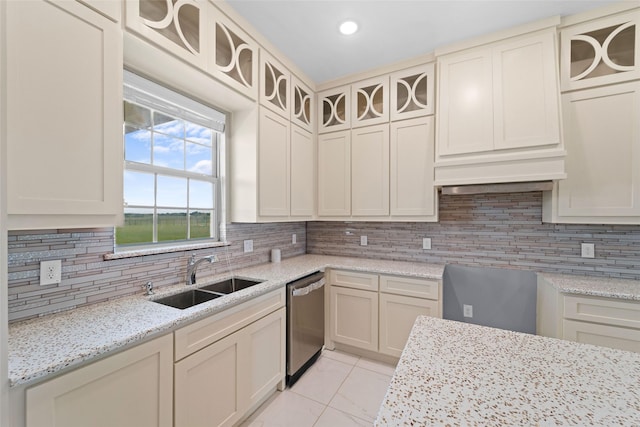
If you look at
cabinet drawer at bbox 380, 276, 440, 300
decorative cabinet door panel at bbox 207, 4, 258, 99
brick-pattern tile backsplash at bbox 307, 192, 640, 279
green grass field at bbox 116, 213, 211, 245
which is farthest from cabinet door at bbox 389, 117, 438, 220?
green grass field at bbox 116, 213, 211, 245

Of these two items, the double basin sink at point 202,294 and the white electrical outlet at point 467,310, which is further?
the white electrical outlet at point 467,310

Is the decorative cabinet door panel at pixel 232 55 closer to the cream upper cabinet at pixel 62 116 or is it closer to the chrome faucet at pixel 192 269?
the cream upper cabinet at pixel 62 116

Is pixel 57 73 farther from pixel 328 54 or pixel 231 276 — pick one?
pixel 328 54

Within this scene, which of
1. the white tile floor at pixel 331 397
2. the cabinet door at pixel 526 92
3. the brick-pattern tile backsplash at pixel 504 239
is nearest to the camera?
the white tile floor at pixel 331 397

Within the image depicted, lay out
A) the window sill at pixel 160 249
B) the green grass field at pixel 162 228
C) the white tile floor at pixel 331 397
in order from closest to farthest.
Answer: the window sill at pixel 160 249
the green grass field at pixel 162 228
the white tile floor at pixel 331 397

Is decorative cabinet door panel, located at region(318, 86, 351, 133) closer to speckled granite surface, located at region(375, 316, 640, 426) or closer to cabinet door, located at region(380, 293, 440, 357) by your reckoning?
cabinet door, located at region(380, 293, 440, 357)

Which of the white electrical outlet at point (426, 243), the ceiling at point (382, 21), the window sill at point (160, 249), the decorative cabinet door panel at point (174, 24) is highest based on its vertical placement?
the ceiling at point (382, 21)

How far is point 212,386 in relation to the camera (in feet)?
4.80

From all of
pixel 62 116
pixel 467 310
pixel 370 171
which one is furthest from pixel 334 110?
pixel 467 310

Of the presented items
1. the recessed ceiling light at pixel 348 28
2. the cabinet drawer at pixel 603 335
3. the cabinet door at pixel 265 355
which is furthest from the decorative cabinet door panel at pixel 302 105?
the cabinet drawer at pixel 603 335

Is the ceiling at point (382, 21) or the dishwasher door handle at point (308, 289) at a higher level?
the ceiling at point (382, 21)

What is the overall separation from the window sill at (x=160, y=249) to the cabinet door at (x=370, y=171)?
1377 millimetres

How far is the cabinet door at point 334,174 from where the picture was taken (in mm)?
2820

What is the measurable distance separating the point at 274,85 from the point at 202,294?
1.81 meters
